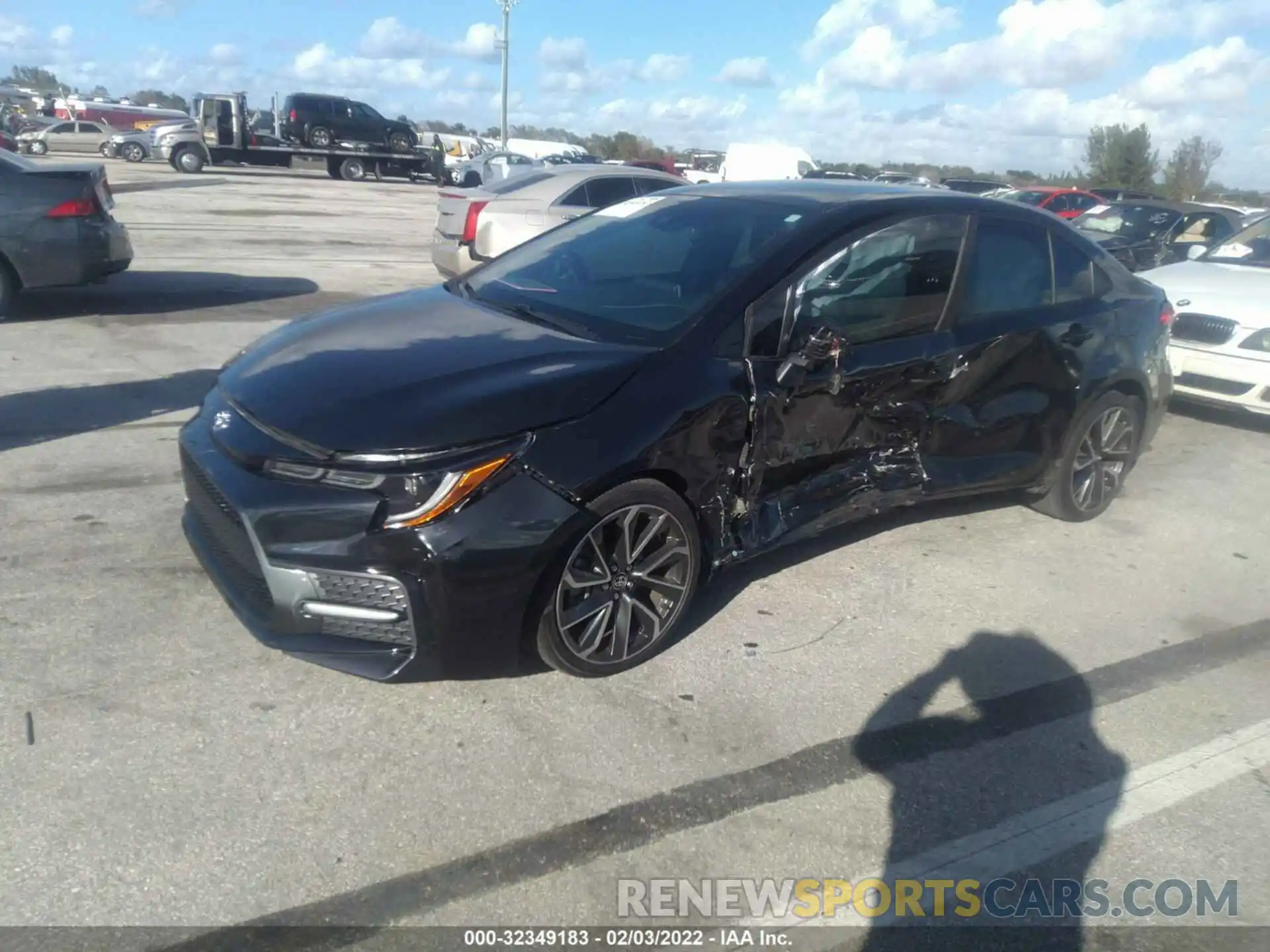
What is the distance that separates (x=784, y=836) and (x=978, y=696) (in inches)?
50.5

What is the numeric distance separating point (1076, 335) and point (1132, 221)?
10.5 meters

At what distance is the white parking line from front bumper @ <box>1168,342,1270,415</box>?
14.9 ft

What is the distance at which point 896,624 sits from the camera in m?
4.45

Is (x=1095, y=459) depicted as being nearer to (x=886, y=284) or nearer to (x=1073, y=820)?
(x=886, y=284)

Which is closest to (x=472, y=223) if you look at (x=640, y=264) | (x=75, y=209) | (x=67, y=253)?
(x=75, y=209)

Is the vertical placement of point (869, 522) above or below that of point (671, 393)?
below

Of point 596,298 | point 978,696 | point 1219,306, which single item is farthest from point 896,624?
point 1219,306

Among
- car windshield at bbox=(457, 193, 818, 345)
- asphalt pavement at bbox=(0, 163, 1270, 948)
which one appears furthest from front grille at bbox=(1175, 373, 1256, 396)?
car windshield at bbox=(457, 193, 818, 345)

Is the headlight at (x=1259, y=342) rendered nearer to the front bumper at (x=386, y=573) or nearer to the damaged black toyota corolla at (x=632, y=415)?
the damaged black toyota corolla at (x=632, y=415)

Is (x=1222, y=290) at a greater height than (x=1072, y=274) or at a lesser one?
lesser

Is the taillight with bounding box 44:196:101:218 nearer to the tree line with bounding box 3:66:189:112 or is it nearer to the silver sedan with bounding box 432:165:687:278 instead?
the silver sedan with bounding box 432:165:687:278

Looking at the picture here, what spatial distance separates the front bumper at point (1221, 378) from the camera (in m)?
7.55

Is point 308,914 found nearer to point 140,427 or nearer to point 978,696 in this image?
point 978,696

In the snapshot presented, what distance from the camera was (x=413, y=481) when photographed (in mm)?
3207
